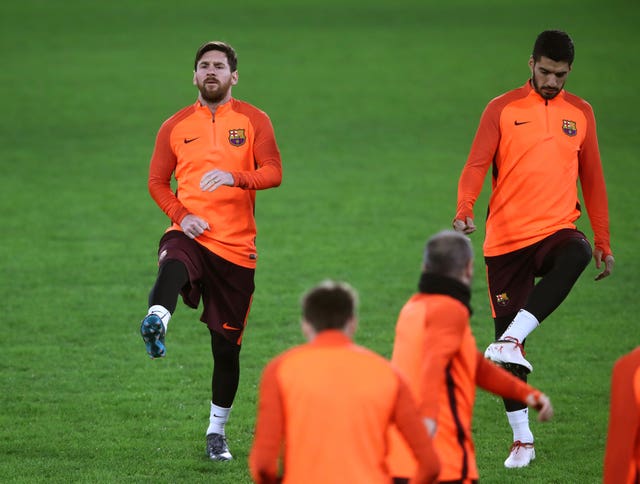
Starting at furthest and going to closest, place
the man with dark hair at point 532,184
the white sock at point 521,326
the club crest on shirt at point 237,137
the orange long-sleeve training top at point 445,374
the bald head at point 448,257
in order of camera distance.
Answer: the club crest on shirt at point 237,137
the man with dark hair at point 532,184
the white sock at point 521,326
the bald head at point 448,257
the orange long-sleeve training top at point 445,374

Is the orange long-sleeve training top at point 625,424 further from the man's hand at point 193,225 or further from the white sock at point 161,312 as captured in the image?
the man's hand at point 193,225

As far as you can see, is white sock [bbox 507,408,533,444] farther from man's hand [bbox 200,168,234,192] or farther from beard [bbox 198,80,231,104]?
beard [bbox 198,80,231,104]

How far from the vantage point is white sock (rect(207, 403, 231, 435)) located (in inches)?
303

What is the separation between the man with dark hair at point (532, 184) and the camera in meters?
7.43

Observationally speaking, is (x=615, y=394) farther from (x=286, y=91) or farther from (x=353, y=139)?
(x=286, y=91)

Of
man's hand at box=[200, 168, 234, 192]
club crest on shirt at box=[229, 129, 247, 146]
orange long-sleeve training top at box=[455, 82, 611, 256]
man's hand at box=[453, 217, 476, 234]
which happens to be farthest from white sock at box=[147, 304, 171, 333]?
orange long-sleeve training top at box=[455, 82, 611, 256]

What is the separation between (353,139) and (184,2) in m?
15.2

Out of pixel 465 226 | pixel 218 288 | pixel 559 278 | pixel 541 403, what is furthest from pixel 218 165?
pixel 541 403

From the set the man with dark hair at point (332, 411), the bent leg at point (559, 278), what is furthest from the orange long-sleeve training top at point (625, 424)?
the bent leg at point (559, 278)

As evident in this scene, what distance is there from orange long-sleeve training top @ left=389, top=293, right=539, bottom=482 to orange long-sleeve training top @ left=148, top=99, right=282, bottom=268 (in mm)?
2906

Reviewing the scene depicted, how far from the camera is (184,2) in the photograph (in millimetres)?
34219

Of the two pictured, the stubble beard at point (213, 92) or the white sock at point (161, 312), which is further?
the stubble beard at point (213, 92)

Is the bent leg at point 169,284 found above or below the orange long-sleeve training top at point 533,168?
below

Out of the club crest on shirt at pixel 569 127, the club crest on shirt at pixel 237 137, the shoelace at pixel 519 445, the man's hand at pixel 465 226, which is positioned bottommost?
the shoelace at pixel 519 445
